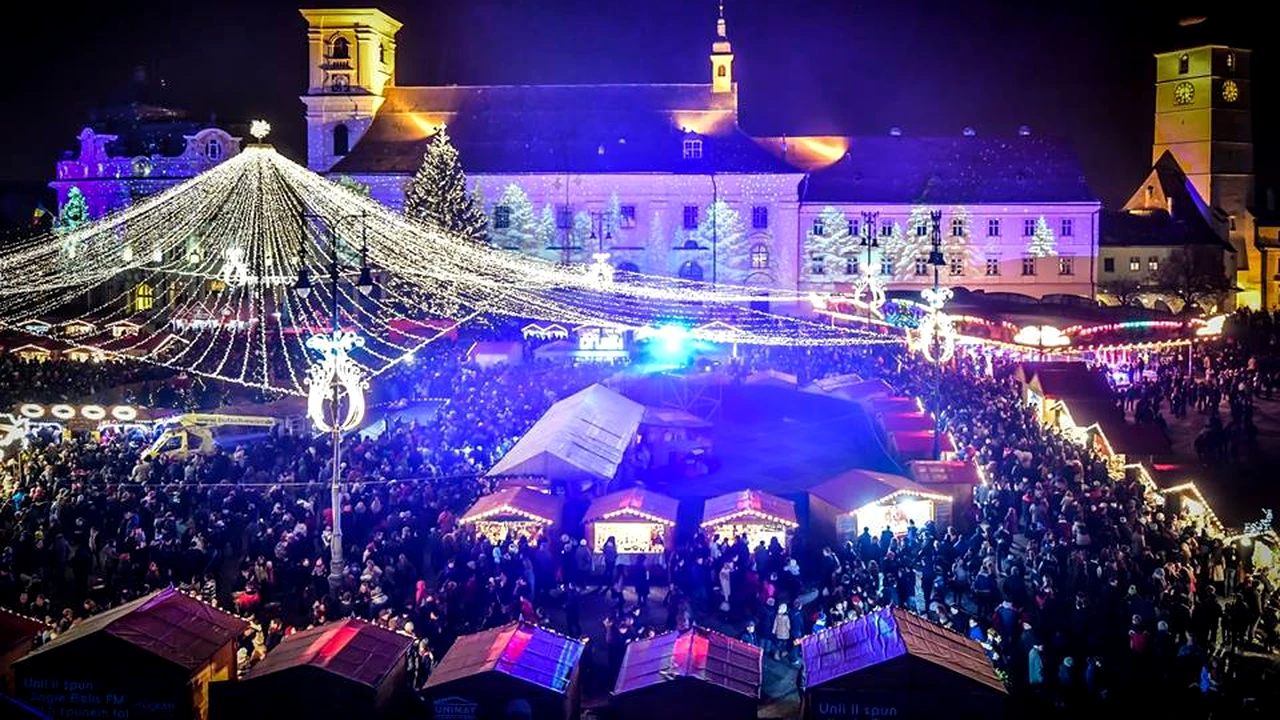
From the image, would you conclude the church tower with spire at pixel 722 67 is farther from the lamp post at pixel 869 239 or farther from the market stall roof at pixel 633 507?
the market stall roof at pixel 633 507

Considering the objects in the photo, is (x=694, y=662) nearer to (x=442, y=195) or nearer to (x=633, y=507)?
(x=633, y=507)

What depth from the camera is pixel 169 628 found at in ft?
36.6

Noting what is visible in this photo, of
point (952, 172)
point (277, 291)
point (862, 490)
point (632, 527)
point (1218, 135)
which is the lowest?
point (632, 527)

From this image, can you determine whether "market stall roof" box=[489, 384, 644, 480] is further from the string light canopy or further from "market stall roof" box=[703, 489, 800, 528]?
the string light canopy

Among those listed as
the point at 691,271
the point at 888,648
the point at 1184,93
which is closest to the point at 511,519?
the point at 888,648

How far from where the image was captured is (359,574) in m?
15.1

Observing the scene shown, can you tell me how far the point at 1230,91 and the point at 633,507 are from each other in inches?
2338

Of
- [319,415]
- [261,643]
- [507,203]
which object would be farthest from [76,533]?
[507,203]

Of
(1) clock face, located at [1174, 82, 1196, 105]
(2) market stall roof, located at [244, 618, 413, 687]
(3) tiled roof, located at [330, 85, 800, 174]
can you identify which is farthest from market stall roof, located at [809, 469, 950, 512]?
(1) clock face, located at [1174, 82, 1196, 105]

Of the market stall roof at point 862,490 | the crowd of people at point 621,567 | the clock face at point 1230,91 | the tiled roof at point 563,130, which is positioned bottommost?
the crowd of people at point 621,567

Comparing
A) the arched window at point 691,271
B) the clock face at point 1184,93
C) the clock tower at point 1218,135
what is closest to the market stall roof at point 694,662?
the arched window at point 691,271

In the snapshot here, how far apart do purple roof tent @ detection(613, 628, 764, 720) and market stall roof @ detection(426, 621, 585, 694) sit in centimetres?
53

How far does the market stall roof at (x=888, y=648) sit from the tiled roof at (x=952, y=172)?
45.4 metres

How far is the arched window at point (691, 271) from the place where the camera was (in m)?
54.5
